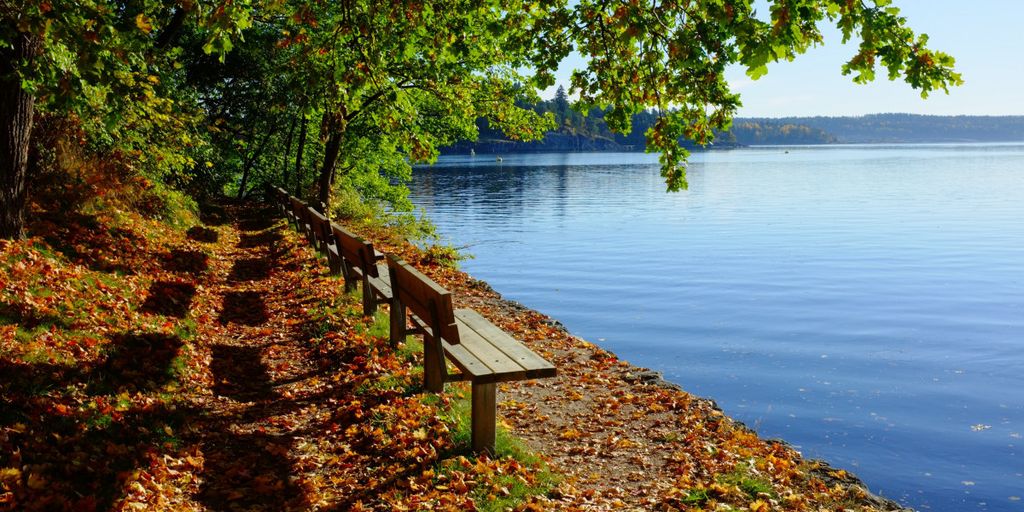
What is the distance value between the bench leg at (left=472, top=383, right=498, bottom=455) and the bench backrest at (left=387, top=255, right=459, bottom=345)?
21.7 inches

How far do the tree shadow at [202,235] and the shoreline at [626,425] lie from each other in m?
7.87

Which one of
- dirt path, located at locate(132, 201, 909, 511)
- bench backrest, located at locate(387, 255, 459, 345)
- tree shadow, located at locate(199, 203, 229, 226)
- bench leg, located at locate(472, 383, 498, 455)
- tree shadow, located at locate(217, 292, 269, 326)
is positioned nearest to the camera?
dirt path, located at locate(132, 201, 909, 511)

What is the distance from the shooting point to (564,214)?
42156mm

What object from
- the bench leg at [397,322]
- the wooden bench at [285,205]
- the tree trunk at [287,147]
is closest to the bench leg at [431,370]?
the bench leg at [397,322]

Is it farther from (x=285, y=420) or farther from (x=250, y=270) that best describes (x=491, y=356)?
(x=250, y=270)

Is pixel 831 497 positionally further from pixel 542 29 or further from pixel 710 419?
pixel 542 29

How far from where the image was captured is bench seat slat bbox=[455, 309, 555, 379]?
6.10 m

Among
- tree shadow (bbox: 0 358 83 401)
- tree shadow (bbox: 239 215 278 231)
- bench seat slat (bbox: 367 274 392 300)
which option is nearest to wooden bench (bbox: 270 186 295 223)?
tree shadow (bbox: 239 215 278 231)

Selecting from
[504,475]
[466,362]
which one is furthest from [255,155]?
[504,475]

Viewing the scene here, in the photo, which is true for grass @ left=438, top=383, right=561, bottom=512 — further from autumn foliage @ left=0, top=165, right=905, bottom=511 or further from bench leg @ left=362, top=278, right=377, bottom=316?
bench leg @ left=362, top=278, right=377, bottom=316

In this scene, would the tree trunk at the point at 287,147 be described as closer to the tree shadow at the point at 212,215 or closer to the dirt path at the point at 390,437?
the tree shadow at the point at 212,215

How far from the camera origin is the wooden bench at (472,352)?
20.0 feet

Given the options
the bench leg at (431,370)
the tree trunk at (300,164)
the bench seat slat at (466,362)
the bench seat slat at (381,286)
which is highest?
the tree trunk at (300,164)

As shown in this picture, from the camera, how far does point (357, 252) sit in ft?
35.6
